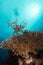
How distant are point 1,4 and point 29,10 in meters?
0.40

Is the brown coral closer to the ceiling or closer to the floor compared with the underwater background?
closer to the floor

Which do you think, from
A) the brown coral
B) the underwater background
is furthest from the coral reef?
the underwater background

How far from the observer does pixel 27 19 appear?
2912mm

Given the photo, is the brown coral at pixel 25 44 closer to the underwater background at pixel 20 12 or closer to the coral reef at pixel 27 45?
the coral reef at pixel 27 45

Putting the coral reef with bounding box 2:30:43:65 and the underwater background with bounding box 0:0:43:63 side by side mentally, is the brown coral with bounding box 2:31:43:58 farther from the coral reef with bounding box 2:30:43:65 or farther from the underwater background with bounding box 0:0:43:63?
the underwater background with bounding box 0:0:43:63

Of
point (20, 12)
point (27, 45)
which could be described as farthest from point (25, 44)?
point (20, 12)

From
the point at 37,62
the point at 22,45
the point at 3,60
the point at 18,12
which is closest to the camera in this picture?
the point at 22,45

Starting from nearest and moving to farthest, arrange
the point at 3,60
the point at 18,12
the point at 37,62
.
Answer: the point at 37,62
the point at 3,60
the point at 18,12

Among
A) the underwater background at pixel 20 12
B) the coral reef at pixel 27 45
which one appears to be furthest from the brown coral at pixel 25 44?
the underwater background at pixel 20 12

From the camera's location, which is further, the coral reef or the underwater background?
the underwater background

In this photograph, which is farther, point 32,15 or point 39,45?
point 32,15

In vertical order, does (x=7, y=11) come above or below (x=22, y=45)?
above

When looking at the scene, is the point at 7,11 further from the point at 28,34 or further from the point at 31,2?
the point at 28,34

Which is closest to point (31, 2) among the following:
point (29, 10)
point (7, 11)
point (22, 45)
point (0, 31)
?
point (29, 10)
